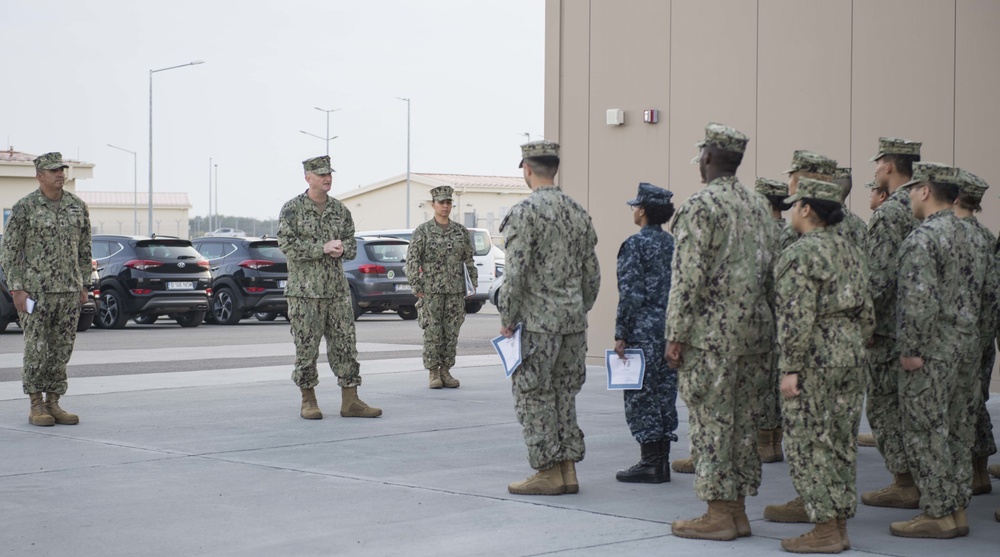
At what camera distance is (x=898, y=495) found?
22.3 feet

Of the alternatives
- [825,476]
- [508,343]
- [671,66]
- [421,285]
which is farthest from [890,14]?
[825,476]

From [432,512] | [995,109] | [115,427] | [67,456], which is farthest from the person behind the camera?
[995,109]

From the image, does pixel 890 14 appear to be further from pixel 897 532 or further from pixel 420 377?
pixel 897 532

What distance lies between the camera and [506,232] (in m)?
6.98

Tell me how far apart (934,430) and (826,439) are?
0.77 m

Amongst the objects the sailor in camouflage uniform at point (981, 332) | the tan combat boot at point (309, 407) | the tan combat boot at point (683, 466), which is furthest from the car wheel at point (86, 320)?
the sailor in camouflage uniform at point (981, 332)

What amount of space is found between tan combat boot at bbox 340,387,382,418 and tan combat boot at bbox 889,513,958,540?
17.2 feet

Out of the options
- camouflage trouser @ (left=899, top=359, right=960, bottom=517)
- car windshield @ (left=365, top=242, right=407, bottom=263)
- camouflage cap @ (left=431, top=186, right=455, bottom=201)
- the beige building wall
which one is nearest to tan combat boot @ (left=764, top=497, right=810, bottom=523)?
camouflage trouser @ (left=899, top=359, right=960, bottom=517)

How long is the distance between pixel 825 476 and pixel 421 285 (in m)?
7.45

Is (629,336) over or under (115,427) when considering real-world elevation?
over

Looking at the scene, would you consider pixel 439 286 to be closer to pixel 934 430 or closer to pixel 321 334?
pixel 321 334

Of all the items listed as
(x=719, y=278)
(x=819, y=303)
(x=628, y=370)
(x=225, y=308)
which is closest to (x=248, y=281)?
(x=225, y=308)

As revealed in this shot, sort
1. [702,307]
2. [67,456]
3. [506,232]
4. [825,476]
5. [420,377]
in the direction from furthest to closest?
1. [420,377]
2. [67,456]
3. [506,232]
4. [702,307]
5. [825,476]

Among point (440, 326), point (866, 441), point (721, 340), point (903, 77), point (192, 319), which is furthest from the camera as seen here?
point (192, 319)
